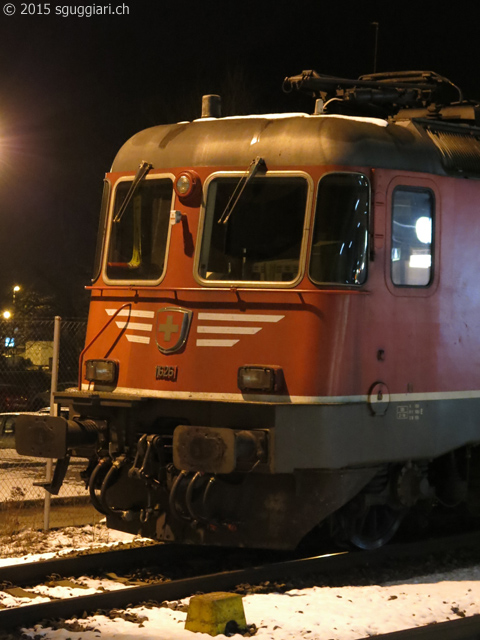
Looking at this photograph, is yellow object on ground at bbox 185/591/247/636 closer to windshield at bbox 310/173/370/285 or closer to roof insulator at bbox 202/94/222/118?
windshield at bbox 310/173/370/285

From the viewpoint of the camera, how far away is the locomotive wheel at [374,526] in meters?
8.49

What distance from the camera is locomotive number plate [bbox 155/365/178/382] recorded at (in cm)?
782

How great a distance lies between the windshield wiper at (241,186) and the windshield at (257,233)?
4 centimetres

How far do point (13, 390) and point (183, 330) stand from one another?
8000 mm

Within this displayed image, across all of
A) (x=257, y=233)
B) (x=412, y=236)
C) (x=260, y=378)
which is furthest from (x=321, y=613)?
(x=412, y=236)

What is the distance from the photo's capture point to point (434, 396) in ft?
27.0

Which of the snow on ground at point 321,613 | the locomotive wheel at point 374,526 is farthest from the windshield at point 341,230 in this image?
the snow on ground at point 321,613

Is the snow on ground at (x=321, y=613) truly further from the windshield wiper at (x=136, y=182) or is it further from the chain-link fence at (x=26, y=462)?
the windshield wiper at (x=136, y=182)

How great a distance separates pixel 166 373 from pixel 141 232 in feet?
4.10

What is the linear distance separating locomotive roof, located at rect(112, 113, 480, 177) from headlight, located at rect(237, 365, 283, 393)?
5.15ft

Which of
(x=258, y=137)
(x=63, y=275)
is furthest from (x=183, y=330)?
(x=63, y=275)

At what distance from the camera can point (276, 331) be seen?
7.61 metres

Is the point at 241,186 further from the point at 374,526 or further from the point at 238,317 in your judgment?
the point at 374,526

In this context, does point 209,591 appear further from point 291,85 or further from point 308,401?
point 291,85
